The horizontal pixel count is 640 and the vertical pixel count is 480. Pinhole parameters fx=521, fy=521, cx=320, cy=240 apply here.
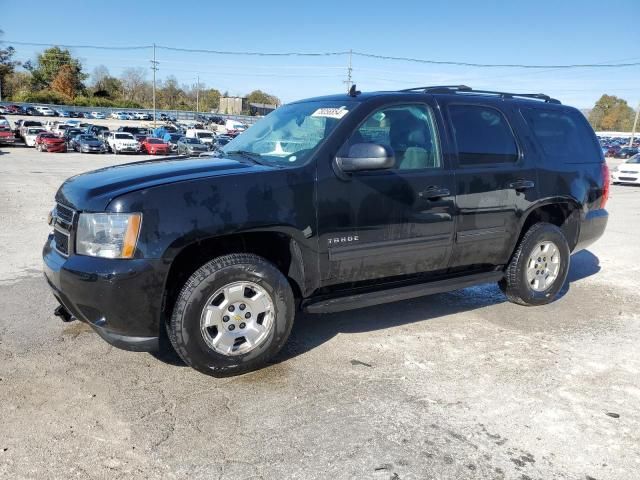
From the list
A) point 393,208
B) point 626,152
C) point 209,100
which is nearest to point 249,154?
→ point 393,208

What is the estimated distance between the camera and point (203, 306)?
3.20m

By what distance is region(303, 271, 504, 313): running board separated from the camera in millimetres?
3686

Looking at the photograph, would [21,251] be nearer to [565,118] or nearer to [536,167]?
[536,167]

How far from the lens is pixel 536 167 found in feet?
15.3

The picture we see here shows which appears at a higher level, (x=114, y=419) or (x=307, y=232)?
(x=307, y=232)

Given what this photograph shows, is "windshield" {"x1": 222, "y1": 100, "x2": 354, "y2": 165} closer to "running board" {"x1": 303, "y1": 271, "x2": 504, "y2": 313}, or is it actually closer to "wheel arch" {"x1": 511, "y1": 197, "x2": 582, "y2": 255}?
"running board" {"x1": 303, "y1": 271, "x2": 504, "y2": 313}

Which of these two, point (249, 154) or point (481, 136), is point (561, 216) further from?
point (249, 154)

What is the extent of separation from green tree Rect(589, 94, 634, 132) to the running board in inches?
5038

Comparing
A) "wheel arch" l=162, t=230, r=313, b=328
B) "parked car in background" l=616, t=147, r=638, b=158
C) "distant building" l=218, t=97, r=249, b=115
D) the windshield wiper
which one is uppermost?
"distant building" l=218, t=97, r=249, b=115

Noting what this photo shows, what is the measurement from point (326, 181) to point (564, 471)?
2.15 m

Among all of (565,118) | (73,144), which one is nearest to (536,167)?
(565,118)

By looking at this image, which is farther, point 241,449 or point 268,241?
point 268,241

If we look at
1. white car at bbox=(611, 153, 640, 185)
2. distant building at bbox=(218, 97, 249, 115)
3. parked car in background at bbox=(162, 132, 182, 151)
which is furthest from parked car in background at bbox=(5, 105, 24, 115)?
white car at bbox=(611, 153, 640, 185)

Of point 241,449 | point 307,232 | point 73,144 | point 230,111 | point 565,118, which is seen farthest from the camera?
point 230,111
